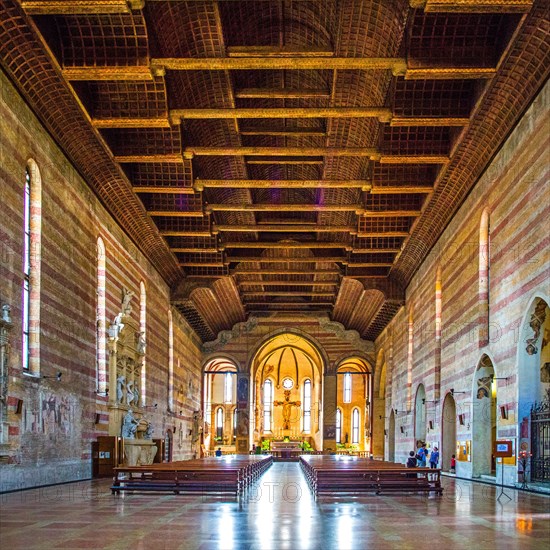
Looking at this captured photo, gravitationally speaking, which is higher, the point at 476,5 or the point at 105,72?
the point at 476,5

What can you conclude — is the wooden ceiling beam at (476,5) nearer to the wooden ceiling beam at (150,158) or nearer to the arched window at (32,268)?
the wooden ceiling beam at (150,158)

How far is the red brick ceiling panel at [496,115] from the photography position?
1630 centimetres

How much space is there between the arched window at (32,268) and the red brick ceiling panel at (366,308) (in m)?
20.9

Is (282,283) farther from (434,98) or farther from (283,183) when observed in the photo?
(434,98)

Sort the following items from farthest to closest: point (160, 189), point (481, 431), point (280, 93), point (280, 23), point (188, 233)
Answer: point (188, 233)
point (160, 189)
point (481, 431)
point (280, 93)
point (280, 23)

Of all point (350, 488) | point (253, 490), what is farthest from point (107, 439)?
point (350, 488)

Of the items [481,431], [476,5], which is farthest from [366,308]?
[476,5]

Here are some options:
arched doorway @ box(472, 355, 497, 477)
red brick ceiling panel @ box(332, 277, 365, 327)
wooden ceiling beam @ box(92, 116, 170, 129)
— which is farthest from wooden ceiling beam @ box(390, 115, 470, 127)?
red brick ceiling panel @ box(332, 277, 365, 327)

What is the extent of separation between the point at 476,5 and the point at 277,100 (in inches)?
421

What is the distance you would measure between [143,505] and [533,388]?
30.9 ft

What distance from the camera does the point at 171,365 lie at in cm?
3912

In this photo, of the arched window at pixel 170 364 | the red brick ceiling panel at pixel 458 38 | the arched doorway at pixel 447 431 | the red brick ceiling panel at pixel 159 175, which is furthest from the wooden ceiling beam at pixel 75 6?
the arched window at pixel 170 364

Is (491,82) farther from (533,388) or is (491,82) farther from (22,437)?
(22,437)

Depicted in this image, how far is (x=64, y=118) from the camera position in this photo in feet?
66.2
